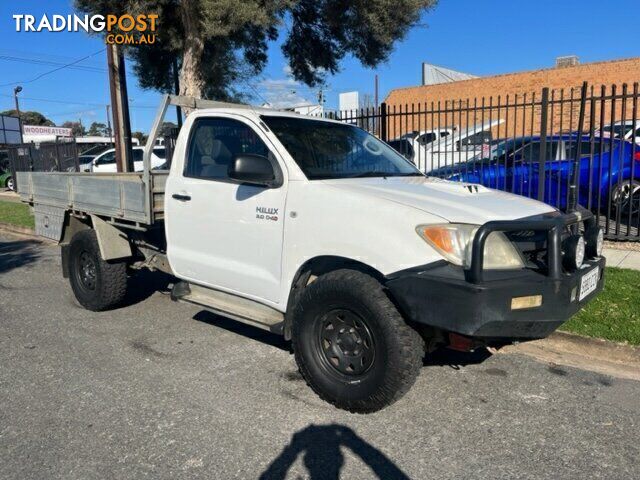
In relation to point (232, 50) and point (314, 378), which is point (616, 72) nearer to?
point (232, 50)

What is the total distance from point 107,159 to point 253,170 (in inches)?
900

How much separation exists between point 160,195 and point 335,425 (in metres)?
2.74

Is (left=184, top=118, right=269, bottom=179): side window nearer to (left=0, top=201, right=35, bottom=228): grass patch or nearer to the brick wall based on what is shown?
(left=0, top=201, right=35, bottom=228): grass patch

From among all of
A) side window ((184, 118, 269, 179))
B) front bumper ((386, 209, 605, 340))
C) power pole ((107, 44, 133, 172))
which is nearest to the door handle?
side window ((184, 118, 269, 179))

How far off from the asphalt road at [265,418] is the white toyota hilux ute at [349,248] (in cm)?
36

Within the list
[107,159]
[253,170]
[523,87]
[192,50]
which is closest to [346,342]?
[253,170]

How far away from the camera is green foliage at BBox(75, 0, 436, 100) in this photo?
11055 mm

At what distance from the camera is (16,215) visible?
1441 cm

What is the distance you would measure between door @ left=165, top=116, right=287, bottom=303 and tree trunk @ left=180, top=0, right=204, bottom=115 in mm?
7519

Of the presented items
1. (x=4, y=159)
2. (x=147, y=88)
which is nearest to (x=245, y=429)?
(x=147, y=88)

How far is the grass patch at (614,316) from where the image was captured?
15.4ft

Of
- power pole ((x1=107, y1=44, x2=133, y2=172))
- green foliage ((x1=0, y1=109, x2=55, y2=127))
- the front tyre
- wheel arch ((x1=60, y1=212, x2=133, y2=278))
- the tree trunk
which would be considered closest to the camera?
the front tyre

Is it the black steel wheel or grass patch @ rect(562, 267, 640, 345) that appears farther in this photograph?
grass patch @ rect(562, 267, 640, 345)

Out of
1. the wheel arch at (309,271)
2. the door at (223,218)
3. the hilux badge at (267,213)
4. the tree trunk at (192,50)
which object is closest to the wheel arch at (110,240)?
the door at (223,218)
